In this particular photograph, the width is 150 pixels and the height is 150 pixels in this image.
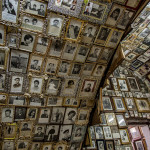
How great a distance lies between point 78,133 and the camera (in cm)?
340

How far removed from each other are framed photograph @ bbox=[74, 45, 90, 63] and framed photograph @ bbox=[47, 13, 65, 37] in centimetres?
43

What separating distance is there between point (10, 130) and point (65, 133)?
108cm

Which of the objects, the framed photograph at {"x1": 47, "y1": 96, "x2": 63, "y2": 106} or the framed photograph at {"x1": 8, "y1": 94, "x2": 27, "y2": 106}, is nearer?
the framed photograph at {"x1": 8, "y1": 94, "x2": 27, "y2": 106}

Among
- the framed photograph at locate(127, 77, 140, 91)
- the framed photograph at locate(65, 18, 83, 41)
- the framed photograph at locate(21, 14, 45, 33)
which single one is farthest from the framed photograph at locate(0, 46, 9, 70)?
the framed photograph at locate(127, 77, 140, 91)

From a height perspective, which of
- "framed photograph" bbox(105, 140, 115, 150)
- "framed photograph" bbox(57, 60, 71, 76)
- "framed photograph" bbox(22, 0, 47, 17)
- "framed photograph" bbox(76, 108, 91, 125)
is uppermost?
"framed photograph" bbox(22, 0, 47, 17)

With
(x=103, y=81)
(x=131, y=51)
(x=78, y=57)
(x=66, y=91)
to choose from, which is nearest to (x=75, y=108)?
(x=66, y=91)

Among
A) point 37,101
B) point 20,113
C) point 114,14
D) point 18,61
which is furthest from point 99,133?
point 114,14

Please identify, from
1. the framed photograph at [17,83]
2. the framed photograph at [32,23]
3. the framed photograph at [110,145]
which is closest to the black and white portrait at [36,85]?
the framed photograph at [17,83]

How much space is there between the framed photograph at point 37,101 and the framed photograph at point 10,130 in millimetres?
535

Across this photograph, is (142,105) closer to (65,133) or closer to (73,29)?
(65,133)

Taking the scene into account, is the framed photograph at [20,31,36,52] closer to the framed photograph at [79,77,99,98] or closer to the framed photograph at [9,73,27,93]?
the framed photograph at [9,73,27,93]

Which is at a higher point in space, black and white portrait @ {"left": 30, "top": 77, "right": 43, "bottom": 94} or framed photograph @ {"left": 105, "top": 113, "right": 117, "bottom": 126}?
black and white portrait @ {"left": 30, "top": 77, "right": 43, "bottom": 94}

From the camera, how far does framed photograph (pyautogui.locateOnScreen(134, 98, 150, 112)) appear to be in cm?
446

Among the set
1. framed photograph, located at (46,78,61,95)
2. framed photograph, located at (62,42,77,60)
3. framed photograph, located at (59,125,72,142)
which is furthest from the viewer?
framed photograph, located at (59,125,72,142)
